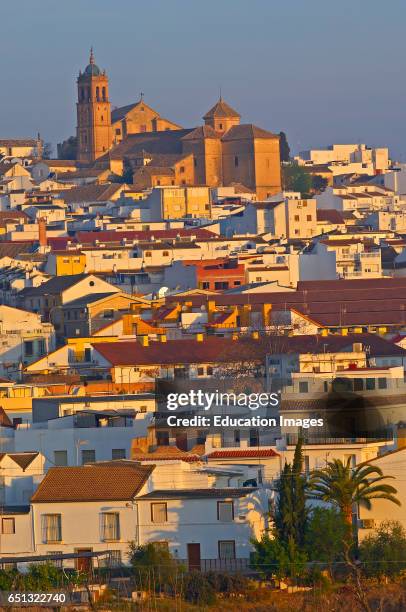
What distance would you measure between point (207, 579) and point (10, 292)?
33.3 metres

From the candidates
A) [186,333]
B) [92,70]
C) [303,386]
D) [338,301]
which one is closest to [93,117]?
[92,70]

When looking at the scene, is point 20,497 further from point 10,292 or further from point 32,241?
point 32,241

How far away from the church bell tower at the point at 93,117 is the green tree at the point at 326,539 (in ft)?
234

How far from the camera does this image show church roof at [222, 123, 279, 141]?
8206cm

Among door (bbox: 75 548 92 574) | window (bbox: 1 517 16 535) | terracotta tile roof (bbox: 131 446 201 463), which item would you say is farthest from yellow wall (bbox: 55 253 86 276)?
door (bbox: 75 548 92 574)

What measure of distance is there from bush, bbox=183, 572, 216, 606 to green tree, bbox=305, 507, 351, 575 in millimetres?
1098

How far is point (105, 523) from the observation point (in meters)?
20.8

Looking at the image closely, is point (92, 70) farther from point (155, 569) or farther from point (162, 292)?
point (155, 569)

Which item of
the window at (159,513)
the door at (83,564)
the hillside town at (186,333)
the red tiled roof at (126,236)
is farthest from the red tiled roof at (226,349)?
the red tiled roof at (126,236)

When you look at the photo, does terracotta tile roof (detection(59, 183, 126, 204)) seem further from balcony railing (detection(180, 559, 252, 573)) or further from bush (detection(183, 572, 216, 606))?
bush (detection(183, 572, 216, 606))

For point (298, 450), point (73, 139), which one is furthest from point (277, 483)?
point (73, 139)

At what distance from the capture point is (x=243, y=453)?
22594 mm

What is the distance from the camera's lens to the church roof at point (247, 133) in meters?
82.1

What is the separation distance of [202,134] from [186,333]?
42.5m
